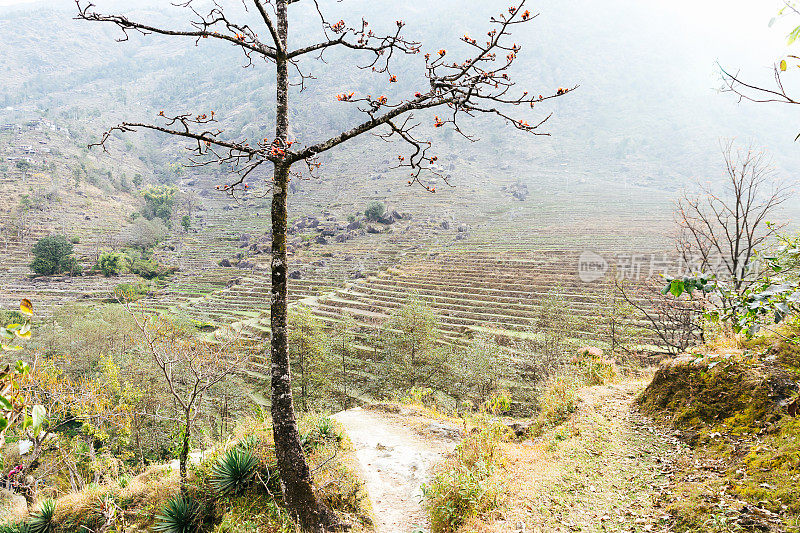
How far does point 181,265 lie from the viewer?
7212cm

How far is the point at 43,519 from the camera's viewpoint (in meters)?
5.67

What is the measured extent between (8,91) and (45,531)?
262108 mm

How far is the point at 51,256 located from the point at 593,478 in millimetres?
77369

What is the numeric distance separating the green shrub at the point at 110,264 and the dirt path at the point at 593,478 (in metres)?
73.9

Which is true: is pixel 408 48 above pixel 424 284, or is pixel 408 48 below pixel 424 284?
above

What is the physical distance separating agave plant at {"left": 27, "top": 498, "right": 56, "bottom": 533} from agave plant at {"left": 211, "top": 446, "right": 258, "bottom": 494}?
2900mm

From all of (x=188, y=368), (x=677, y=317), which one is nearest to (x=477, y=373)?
(x=677, y=317)

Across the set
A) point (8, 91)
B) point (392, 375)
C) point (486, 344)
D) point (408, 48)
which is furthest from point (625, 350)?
point (8, 91)

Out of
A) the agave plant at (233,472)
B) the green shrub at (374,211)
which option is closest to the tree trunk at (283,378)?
the agave plant at (233,472)

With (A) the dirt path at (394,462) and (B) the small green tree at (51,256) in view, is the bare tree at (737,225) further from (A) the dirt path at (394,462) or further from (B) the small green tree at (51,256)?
(B) the small green tree at (51,256)

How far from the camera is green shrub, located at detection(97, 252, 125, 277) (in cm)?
6103

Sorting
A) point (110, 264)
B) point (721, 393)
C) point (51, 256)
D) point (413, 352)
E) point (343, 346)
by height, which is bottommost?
point (343, 346)

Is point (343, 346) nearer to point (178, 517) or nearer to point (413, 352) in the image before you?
point (413, 352)

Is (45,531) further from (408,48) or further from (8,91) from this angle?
(8,91)
